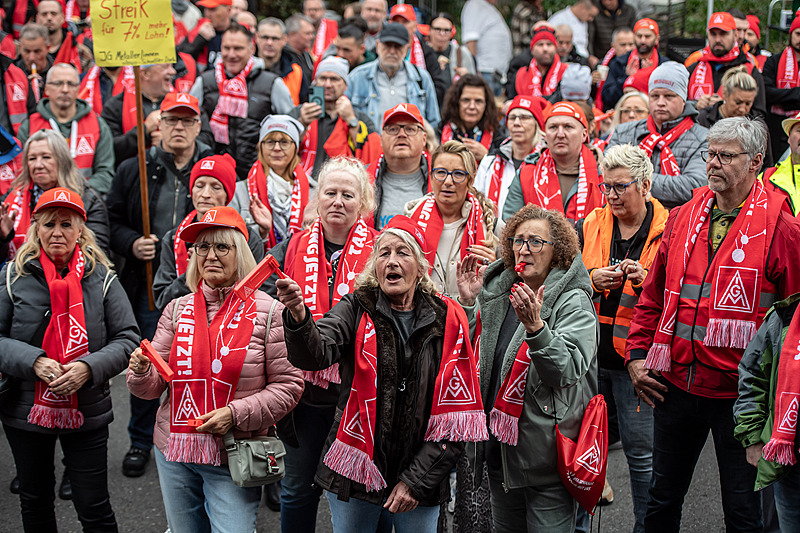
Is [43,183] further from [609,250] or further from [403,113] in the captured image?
[609,250]

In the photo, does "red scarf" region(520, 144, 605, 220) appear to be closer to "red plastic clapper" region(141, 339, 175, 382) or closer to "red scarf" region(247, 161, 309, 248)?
"red scarf" region(247, 161, 309, 248)

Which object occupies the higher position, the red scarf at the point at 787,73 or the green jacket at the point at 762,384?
the red scarf at the point at 787,73

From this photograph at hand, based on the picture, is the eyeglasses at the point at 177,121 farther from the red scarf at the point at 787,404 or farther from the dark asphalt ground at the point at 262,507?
the red scarf at the point at 787,404

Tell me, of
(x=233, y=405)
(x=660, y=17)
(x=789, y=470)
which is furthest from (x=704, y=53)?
(x=233, y=405)

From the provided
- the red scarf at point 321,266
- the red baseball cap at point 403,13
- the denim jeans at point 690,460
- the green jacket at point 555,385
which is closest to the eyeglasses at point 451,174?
the red scarf at point 321,266

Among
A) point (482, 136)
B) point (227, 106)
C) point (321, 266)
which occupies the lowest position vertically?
point (321, 266)

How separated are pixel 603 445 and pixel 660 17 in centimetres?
1245

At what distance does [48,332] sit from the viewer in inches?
171

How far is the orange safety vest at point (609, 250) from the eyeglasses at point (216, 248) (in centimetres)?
212

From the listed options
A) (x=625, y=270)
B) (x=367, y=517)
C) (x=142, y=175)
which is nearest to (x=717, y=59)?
(x=625, y=270)

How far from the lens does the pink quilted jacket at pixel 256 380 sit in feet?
12.4

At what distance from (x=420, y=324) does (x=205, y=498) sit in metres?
1.42

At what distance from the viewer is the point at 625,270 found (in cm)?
443

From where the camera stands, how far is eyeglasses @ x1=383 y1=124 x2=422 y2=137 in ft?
17.7
